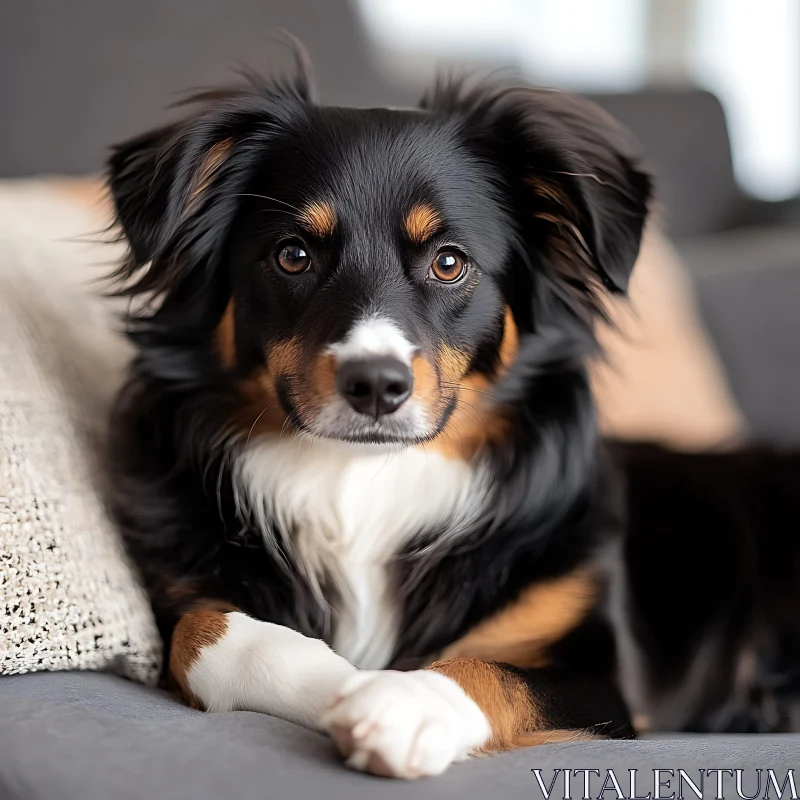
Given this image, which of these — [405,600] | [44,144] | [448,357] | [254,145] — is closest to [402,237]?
[448,357]

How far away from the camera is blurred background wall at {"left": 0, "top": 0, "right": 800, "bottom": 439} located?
2904 mm

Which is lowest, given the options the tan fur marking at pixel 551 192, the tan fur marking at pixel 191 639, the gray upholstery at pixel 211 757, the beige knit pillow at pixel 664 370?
the beige knit pillow at pixel 664 370

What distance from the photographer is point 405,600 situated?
5.69 ft

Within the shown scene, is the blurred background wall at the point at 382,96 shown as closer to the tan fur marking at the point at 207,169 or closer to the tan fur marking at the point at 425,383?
the tan fur marking at the point at 207,169

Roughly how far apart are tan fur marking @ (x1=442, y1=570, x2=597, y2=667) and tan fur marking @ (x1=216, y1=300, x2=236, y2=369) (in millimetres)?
621

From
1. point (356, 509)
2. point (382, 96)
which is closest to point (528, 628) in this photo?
point (356, 509)

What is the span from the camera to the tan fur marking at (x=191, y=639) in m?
1.48

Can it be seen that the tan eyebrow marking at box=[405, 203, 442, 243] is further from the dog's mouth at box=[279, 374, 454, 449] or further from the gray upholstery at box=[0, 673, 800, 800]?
the gray upholstery at box=[0, 673, 800, 800]

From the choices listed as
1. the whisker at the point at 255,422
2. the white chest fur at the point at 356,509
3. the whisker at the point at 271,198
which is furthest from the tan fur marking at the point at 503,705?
the whisker at the point at 271,198

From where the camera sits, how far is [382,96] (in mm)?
3287

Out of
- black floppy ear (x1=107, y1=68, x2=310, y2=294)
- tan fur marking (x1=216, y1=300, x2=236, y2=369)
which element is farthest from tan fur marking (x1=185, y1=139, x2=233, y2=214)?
tan fur marking (x1=216, y1=300, x2=236, y2=369)

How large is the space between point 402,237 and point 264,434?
0.42 meters

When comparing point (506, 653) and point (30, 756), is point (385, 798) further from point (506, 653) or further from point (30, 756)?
point (506, 653)

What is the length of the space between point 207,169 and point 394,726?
997mm
